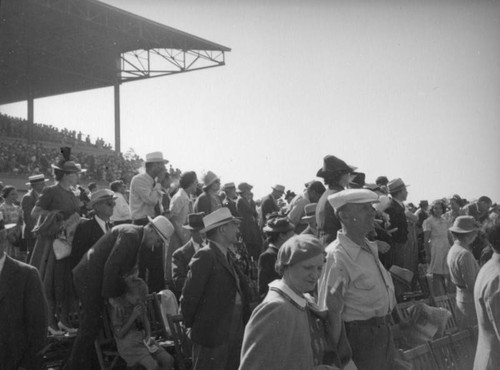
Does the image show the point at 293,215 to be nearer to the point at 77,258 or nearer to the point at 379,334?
the point at 77,258

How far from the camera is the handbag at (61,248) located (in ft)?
20.2

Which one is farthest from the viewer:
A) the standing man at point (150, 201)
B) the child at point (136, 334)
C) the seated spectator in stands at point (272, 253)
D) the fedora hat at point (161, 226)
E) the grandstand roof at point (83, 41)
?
the grandstand roof at point (83, 41)

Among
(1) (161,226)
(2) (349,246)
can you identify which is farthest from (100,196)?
(2) (349,246)

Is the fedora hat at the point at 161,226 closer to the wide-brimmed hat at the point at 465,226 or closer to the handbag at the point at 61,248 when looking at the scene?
the handbag at the point at 61,248

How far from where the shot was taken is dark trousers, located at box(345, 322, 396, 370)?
3506mm

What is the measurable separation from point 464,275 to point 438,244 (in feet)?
13.4

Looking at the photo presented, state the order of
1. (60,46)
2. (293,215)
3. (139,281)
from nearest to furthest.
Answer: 1. (139,281)
2. (293,215)
3. (60,46)

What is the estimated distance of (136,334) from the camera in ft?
16.5

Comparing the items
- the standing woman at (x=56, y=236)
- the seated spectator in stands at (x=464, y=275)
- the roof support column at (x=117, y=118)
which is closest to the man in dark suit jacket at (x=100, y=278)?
the standing woman at (x=56, y=236)

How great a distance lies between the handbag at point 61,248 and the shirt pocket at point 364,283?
3.70 m

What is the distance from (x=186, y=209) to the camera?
25.1 ft

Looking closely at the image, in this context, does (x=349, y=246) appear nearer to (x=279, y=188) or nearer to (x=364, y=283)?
(x=364, y=283)

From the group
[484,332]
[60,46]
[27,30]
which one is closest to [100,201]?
[484,332]

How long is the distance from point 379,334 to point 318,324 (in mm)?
672
